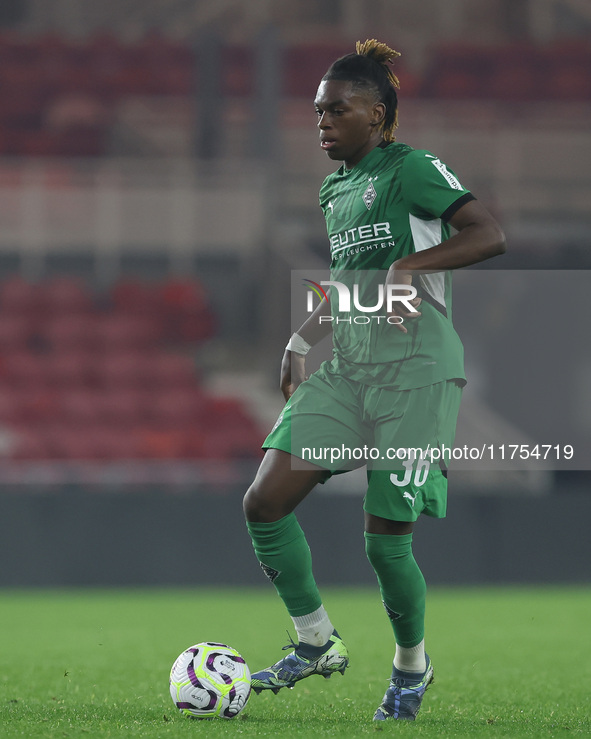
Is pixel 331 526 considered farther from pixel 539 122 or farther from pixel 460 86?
pixel 460 86

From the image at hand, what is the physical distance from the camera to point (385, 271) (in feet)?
12.4

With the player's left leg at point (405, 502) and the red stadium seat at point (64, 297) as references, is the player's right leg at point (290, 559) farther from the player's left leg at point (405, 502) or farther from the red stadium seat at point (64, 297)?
the red stadium seat at point (64, 297)

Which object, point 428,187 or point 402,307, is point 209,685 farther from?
point 428,187

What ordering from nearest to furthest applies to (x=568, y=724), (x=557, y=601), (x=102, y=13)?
(x=568, y=724)
(x=557, y=601)
(x=102, y=13)

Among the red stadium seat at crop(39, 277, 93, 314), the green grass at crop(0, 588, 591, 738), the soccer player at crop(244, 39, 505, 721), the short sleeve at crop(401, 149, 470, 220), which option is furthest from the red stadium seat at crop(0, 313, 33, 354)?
the short sleeve at crop(401, 149, 470, 220)

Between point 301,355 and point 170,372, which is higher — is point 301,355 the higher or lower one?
the higher one

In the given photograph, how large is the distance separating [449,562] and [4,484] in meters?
3.48

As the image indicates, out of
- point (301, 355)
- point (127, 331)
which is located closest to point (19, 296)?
point (127, 331)

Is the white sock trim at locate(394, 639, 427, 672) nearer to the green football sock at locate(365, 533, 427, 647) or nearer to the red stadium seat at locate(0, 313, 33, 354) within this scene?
the green football sock at locate(365, 533, 427, 647)

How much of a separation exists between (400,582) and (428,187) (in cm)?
119

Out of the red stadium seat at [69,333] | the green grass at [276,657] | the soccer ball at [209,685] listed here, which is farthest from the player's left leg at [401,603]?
the red stadium seat at [69,333]

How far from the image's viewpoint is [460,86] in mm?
16766

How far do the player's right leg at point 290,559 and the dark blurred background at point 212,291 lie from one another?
5.48 m

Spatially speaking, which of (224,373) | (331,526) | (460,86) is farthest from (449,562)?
(460,86)
